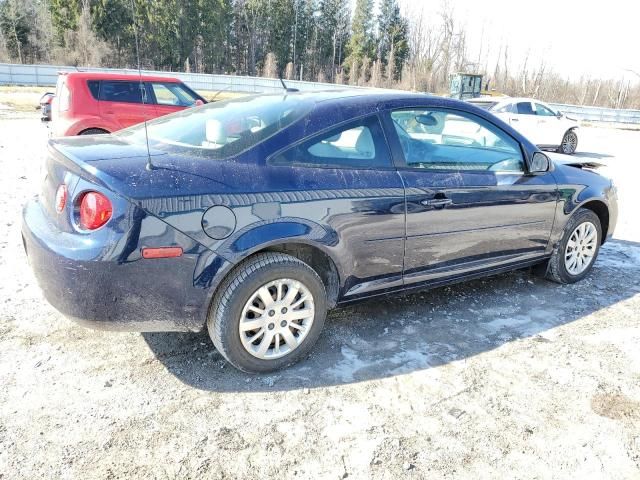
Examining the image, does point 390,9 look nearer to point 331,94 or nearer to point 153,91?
point 153,91

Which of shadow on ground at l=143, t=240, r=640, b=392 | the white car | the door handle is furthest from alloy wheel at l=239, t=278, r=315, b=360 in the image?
the white car

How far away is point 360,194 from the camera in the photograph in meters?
3.03

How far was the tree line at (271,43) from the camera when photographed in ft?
154

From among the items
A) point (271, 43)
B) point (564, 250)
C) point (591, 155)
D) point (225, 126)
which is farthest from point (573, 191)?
point (271, 43)

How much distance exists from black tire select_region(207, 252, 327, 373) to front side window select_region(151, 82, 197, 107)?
8127 millimetres

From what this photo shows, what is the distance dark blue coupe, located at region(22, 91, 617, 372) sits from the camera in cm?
249

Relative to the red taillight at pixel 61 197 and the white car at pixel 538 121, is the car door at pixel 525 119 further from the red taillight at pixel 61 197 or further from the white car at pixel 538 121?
the red taillight at pixel 61 197

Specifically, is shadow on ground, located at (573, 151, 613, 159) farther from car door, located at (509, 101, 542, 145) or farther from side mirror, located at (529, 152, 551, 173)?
side mirror, located at (529, 152, 551, 173)

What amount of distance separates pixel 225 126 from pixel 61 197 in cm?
100

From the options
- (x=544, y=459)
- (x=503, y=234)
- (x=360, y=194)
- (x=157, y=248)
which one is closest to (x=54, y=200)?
(x=157, y=248)

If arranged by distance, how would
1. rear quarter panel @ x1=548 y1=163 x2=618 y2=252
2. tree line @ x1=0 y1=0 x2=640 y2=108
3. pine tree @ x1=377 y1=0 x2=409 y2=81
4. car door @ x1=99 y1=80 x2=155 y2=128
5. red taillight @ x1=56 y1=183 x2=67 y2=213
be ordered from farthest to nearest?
1. pine tree @ x1=377 y1=0 x2=409 y2=81
2. tree line @ x1=0 y1=0 x2=640 y2=108
3. car door @ x1=99 y1=80 x2=155 y2=128
4. rear quarter panel @ x1=548 y1=163 x2=618 y2=252
5. red taillight @ x1=56 y1=183 x2=67 y2=213

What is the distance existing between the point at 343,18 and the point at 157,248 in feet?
238

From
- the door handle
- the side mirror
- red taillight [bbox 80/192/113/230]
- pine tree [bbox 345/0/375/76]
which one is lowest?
the door handle

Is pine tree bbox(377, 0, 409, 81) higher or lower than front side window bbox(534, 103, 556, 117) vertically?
higher
